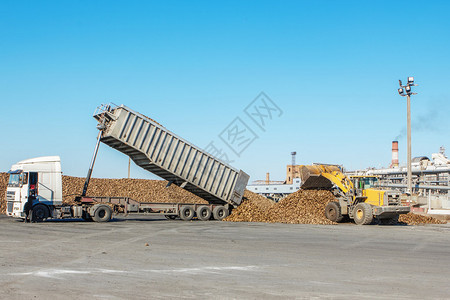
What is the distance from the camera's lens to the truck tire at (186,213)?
86.1ft

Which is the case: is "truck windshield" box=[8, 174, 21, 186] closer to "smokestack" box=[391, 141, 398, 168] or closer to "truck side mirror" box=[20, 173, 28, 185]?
"truck side mirror" box=[20, 173, 28, 185]

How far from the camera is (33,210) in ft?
72.3

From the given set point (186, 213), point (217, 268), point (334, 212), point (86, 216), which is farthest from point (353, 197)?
point (217, 268)

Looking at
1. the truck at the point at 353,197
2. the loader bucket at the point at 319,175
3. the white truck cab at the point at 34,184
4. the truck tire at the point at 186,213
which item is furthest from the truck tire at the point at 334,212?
the white truck cab at the point at 34,184

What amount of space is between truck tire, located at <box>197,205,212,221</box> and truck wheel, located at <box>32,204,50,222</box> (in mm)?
8480

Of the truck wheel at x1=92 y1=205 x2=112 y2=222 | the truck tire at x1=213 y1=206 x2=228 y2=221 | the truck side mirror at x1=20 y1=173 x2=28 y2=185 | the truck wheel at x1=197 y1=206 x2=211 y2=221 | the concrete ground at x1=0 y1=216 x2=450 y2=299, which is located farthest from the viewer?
the truck tire at x1=213 y1=206 x2=228 y2=221

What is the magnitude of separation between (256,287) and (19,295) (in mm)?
3873

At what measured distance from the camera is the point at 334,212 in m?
26.1

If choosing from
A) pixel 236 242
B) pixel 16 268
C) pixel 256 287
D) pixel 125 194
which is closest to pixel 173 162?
pixel 236 242

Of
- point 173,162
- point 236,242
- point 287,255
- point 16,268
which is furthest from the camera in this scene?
point 173,162

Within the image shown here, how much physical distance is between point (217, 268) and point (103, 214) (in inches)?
598

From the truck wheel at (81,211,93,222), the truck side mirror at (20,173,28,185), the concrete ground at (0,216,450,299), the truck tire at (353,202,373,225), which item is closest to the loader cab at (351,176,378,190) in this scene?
the truck tire at (353,202,373,225)

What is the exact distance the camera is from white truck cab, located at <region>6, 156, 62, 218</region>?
864 inches

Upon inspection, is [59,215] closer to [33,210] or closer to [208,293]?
[33,210]
